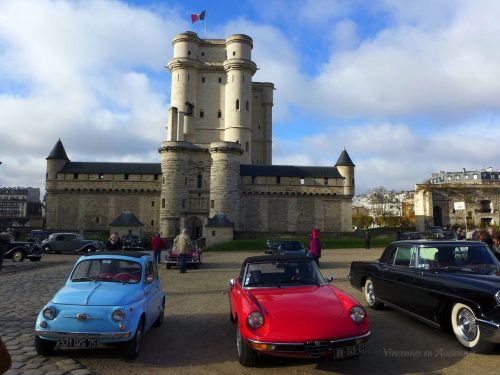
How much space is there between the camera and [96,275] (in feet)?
21.7

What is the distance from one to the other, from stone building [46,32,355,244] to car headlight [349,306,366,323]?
150 ft

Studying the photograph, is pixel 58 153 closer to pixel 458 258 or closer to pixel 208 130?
pixel 208 130

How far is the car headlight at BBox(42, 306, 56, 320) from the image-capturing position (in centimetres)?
538

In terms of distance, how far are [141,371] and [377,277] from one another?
5.08m

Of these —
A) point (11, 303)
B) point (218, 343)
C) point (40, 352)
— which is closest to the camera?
point (40, 352)

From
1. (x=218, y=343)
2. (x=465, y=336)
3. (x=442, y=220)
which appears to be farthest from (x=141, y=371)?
(x=442, y=220)

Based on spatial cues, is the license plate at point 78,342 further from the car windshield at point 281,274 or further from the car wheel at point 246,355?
the car windshield at point 281,274

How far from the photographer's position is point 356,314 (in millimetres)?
5121

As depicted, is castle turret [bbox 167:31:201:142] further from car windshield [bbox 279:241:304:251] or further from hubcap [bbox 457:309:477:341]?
hubcap [bbox 457:309:477:341]

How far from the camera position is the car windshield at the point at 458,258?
21.9 ft

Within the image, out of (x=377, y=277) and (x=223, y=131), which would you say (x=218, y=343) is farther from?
(x=223, y=131)

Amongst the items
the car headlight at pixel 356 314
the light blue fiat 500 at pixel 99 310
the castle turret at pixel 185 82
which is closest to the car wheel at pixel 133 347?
the light blue fiat 500 at pixel 99 310

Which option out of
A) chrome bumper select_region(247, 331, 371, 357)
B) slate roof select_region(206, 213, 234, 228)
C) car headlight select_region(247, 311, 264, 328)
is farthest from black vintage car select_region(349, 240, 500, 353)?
slate roof select_region(206, 213, 234, 228)

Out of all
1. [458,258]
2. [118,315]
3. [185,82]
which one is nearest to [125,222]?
[185,82]
